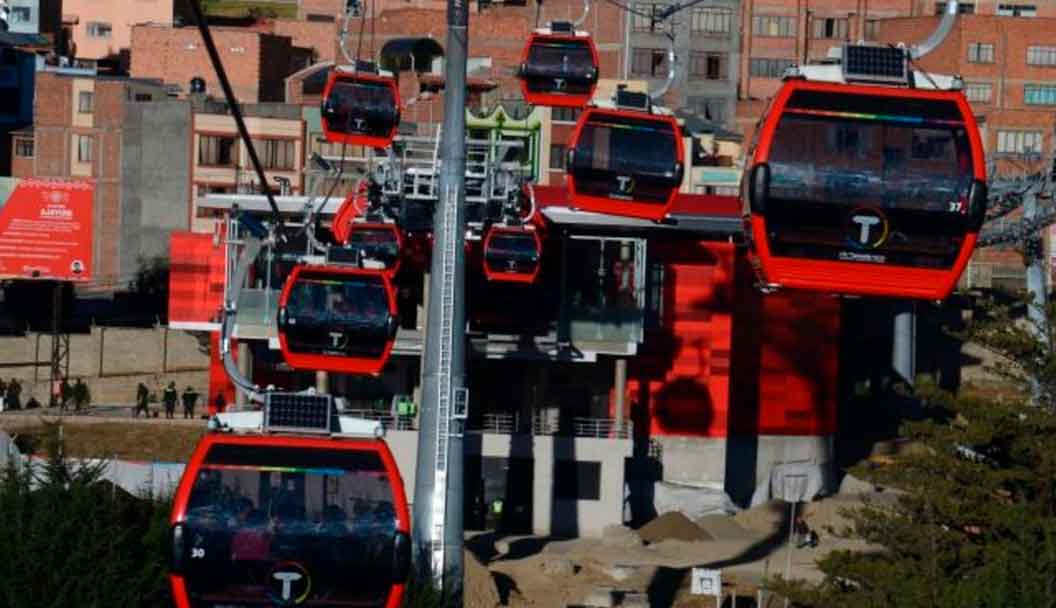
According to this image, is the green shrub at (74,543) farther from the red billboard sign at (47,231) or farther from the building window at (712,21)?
the building window at (712,21)

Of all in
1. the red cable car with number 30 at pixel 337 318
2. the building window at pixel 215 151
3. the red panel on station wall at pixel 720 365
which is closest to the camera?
the red cable car with number 30 at pixel 337 318

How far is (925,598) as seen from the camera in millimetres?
37594

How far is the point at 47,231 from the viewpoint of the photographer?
96.5 m

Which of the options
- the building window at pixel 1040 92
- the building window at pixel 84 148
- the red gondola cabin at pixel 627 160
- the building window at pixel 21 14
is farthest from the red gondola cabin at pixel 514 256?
the building window at pixel 21 14

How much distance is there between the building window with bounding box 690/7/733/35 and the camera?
110m

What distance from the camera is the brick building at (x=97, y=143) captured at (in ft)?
353

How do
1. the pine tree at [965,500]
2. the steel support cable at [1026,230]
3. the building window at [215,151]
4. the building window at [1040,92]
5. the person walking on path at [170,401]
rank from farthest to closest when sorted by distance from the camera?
the building window at [1040,92], the building window at [215,151], the person walking on path at [170,401], the steel support cable at [1026,230], the pine tree at [965,500]

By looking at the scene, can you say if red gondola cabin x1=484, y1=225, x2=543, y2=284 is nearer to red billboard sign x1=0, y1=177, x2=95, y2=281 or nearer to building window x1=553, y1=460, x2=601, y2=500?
building window x1=553, y1=460, x2=601, y2=500

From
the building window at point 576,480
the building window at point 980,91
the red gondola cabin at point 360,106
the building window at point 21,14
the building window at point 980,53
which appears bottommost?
the building window at point 576,480

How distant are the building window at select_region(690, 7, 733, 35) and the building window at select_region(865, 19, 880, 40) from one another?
675cm

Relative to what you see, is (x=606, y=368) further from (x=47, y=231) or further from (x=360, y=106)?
(x=47, y=231)

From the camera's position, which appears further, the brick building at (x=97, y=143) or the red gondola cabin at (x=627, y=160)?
the brick building at (x=97, y=143)

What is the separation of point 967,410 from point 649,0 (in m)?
64.2

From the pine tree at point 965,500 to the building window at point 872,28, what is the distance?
7030 centimetres
